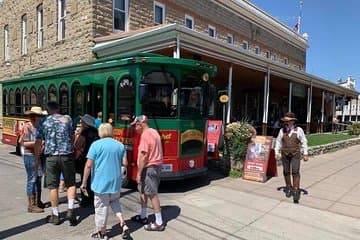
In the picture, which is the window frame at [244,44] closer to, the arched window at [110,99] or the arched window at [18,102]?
the arched window at [18,102]

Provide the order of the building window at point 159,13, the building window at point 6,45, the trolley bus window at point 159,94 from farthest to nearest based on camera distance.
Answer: the building window at point 6,45 → the building window at point 159,13 → the trolley bus window at point 159,94

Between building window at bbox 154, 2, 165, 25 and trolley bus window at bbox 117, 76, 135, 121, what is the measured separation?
10.5 m

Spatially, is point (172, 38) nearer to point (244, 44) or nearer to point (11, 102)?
point (11, 102)

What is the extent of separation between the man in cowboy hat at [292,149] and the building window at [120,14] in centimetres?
1009

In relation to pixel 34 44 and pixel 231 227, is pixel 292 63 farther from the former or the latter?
pixel 231 227

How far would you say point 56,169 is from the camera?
570cm

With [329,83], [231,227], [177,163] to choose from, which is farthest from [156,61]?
[329,83]

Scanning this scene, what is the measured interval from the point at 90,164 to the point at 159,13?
1445 centimetres

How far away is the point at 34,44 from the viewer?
19000mm

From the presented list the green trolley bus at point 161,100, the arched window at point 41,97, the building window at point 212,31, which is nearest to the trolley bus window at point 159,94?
the green trolley bus at point 161,100

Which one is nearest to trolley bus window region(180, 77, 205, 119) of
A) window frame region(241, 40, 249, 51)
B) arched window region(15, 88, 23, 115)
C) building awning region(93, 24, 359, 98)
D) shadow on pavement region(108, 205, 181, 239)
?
shadow on pavement region(108, 205, 181, 239)

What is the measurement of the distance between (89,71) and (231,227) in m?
5.67

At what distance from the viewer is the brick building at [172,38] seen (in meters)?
12.0

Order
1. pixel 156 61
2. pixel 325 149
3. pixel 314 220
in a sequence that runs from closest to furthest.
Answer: pixel 314 220, pixel 156 61, pixel 325 149
